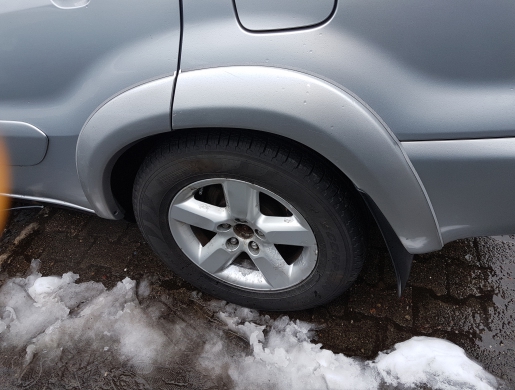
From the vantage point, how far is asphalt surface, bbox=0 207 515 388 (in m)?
1.67

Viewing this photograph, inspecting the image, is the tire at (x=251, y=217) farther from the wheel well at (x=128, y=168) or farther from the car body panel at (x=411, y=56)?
the car body panel at (x=411, y=56)

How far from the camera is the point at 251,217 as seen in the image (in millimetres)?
1438

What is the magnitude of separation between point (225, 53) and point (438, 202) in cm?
72

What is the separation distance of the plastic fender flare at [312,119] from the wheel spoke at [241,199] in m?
0.25

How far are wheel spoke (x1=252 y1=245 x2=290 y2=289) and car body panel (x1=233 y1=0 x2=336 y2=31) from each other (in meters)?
0.78

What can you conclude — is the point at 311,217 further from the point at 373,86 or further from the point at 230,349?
the point at 230,349

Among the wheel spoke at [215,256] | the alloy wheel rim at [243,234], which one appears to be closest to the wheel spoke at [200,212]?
the alloy wheel rim at [243,234]

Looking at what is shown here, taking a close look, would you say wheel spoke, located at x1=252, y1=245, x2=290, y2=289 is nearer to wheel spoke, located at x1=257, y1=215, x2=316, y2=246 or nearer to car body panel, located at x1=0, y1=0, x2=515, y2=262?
wheel spoke, located at x1=257, y1=215, x2=316, y2=246

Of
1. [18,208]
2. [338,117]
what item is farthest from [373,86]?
[18,208]

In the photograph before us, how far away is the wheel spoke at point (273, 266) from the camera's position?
60.9 inches

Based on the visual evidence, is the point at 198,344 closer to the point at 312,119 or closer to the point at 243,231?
the point at 243,231

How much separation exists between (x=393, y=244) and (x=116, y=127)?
3.13ft

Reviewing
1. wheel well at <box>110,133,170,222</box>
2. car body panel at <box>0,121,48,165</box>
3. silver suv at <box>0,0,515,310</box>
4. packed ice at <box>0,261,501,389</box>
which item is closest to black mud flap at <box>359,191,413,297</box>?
silver suv at <box>0,0,515,310</box>

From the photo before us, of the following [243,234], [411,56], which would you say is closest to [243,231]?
[243,234]
